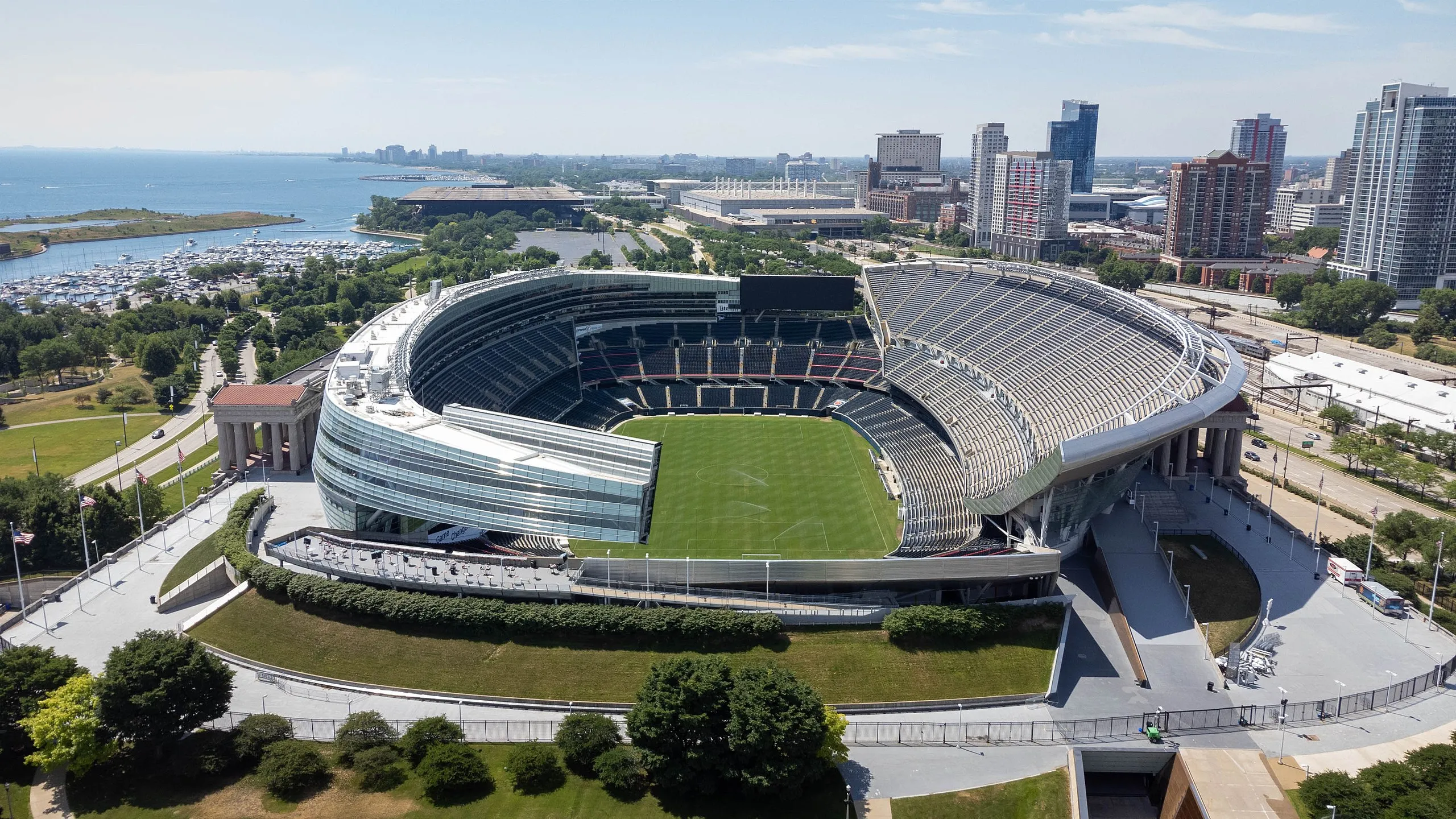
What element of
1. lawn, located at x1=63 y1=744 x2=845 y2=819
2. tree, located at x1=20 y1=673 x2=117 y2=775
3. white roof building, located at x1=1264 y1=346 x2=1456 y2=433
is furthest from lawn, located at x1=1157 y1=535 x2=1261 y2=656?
tree, located at x1=20 y1=673 x2=117 y2=775

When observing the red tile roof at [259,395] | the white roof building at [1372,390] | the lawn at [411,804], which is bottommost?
the lawn at [411,804]

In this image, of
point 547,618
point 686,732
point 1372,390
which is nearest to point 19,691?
point 547,618

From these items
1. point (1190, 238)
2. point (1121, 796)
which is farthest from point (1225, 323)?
point (1121, 796)

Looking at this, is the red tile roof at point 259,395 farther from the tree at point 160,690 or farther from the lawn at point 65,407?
the tree at point 160,690

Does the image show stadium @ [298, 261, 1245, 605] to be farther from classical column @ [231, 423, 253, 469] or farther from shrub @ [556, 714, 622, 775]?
shrub @ [556, 714, 622, 775]

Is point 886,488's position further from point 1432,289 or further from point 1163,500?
point 1432,289

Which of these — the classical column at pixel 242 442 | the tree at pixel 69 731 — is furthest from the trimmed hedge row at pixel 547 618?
the classical column at pixel 242 442
